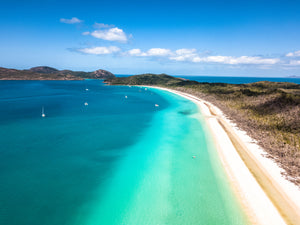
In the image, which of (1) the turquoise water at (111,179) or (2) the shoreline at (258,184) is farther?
(1) the turquoise water at (111,179)

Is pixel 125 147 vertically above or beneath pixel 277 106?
beneath

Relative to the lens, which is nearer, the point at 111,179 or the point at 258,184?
the point at 258,184

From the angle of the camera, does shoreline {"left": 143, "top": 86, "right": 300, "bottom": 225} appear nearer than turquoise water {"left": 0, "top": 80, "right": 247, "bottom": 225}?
Yes

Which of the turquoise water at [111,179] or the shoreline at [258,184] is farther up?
the shoreline at [258,184]

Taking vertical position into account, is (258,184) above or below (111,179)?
above

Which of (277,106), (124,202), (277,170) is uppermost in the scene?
(277,106)

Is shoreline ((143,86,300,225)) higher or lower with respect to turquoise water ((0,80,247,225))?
higher

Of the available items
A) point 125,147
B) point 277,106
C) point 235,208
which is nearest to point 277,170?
point 235,208

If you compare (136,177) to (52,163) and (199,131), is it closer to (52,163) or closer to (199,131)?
(52,163)
